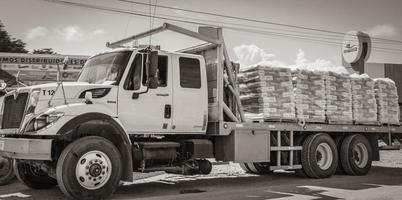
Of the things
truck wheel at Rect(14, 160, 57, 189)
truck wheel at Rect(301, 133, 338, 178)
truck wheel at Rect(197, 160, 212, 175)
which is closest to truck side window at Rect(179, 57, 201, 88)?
truck wheel at Rect(197, 160, 212, 175)

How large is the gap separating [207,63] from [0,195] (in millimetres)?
4977

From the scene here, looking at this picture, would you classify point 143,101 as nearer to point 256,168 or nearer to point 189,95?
point 189,95

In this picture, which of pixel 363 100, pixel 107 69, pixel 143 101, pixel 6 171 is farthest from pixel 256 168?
pixel 6 171

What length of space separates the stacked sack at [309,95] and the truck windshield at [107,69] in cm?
448

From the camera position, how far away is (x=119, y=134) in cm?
793

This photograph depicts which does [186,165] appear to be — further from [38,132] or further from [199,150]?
[38,132]

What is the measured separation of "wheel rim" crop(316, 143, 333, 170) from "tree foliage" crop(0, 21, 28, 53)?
2820 cm

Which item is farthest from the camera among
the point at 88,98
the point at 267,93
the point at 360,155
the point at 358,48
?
the point at 358,48

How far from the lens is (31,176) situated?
8.88 meters

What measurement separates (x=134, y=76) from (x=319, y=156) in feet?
18.5

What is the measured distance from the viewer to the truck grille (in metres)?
8.12

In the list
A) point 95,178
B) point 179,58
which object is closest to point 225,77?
point 179,58

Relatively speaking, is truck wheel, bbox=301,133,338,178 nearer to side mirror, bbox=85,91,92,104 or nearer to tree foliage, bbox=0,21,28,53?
side mirror, bbox=85,91,92,104

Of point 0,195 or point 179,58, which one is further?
point 179,58
